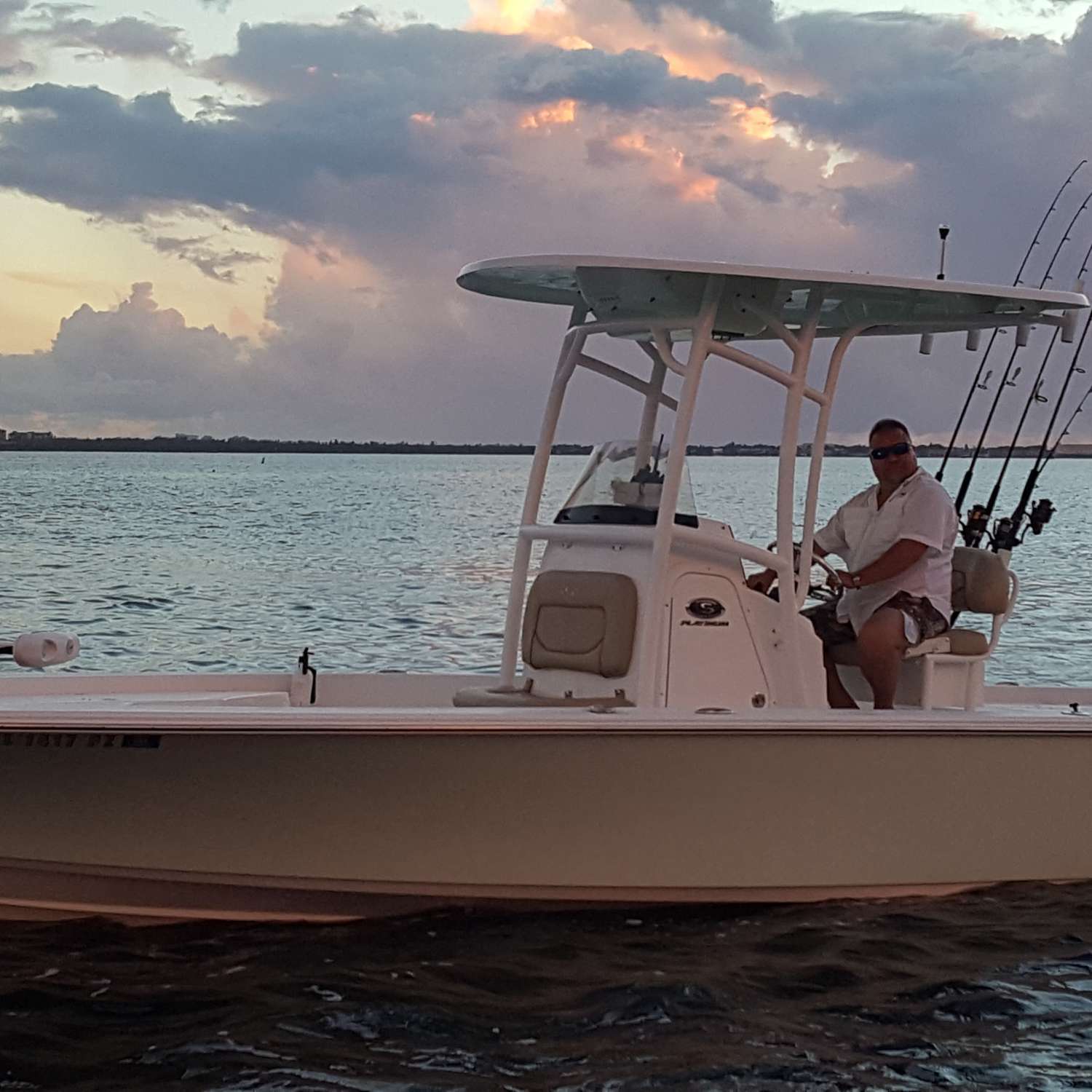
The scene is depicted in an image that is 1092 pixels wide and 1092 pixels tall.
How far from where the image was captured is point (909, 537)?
688 centimetres

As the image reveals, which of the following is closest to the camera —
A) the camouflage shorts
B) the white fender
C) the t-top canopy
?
the white fender

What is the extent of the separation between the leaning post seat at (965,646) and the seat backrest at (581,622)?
3.73ft

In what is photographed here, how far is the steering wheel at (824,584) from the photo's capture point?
692 centimetres

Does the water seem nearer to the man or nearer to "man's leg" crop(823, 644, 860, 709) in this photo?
the man

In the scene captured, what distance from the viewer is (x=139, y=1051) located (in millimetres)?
5418

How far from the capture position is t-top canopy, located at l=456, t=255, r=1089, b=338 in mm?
6473

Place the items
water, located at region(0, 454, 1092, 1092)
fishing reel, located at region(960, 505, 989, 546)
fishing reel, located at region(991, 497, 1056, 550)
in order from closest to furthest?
water, located at region(0, 454, 1092, 1092), fishing reel, located at region(991, 497, 1056, 550), fishing reel, located at region(960, 505, 989, 546)

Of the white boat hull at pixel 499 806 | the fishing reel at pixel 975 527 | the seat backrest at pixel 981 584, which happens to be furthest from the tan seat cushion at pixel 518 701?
the fishing reel at pixel 975 527

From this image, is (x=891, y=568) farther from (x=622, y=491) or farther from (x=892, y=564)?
(x=622, y=491)

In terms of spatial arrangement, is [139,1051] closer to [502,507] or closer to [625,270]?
[625,270]

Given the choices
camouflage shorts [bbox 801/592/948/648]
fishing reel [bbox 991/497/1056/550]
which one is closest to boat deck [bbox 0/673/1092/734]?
camouflage shorts [bbox 801/592/948/648]

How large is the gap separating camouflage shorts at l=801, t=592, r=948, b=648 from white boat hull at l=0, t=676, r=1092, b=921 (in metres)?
0.53

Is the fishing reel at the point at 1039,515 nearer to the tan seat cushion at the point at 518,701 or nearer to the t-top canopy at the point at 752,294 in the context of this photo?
the t-top canopy at the point at 752,294

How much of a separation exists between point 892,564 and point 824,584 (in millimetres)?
873
